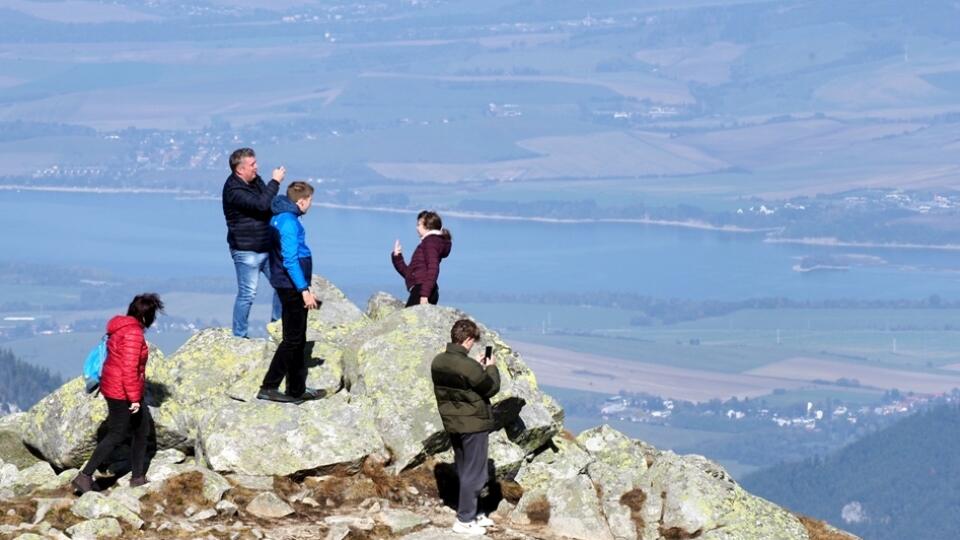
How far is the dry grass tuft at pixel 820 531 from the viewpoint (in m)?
28.4

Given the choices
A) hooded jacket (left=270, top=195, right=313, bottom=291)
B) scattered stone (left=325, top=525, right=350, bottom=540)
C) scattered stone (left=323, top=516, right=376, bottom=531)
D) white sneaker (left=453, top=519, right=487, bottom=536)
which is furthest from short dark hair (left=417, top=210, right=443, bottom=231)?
scattered stone (left=325, top=525, right=350, bottom=540)

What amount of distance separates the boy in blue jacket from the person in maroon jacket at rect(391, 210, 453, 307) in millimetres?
2571

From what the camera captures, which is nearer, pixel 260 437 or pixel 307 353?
pixel 260 437

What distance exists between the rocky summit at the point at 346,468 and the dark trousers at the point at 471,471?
447mm

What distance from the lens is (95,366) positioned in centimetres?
2725

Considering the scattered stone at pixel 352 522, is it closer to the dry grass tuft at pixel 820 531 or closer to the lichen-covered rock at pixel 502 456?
the lichen-covered rock at pixel 502 456

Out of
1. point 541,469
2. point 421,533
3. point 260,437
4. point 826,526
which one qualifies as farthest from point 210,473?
→ point 826,526

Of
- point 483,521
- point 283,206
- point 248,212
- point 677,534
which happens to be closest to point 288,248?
point 283,206

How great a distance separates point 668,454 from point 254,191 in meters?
6.67

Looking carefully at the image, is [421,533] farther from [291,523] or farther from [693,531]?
[693,531]

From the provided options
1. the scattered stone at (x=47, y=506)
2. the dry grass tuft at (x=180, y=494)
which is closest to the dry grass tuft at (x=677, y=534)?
the dry grass tuft at (x=180, y=494)

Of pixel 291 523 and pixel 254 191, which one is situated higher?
pixel 254 191

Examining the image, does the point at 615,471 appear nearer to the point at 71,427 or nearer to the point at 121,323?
the point at 121,323

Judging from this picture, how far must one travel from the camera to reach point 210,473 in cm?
2653
